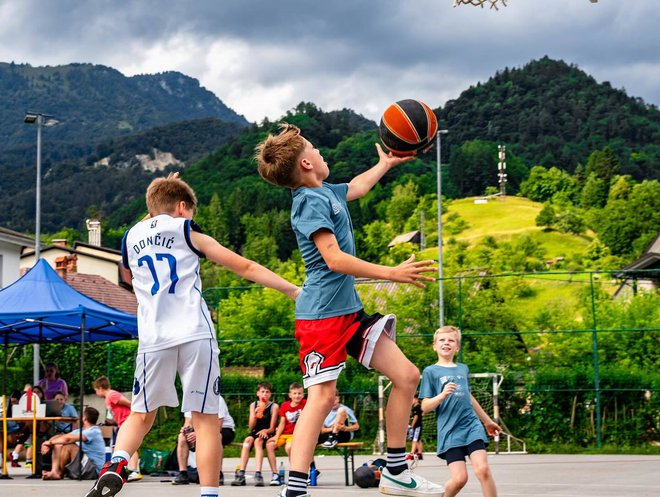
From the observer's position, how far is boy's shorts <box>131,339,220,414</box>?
215 inches

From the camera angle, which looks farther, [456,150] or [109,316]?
[456,150]

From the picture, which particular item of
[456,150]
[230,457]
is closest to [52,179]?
[456,150]

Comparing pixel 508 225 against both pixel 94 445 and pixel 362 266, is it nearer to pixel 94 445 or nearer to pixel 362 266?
pixel 94 445

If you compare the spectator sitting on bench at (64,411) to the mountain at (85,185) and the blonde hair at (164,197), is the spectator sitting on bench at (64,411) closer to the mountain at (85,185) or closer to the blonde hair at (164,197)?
the blonde hair at (164,197)

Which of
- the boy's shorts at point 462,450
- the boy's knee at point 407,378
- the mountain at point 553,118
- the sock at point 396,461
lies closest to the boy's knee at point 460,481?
the boy's shorts at point 462,450

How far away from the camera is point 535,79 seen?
184 m

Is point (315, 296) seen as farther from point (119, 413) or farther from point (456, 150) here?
point (456, 150)

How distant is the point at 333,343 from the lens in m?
5.56

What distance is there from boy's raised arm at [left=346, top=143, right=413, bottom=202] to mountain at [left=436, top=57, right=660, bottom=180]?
14859 centimetres

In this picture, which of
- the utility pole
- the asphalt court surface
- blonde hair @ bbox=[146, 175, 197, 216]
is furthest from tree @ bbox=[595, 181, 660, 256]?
blonde hair @ bbox=[146, 175, 197, 216]

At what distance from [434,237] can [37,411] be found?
4190 inches

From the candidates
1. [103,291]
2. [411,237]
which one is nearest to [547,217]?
[411,237]

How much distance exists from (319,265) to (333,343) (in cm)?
45

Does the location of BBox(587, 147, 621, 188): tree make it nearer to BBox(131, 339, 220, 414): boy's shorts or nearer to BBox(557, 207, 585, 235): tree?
BBox(557, 207, 585, 235): tree
